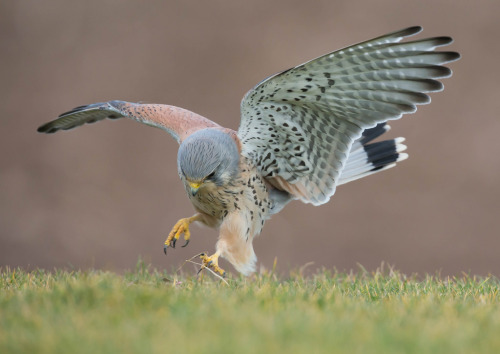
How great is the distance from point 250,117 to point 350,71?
26.9 inches

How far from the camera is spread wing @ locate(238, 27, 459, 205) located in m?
3.51

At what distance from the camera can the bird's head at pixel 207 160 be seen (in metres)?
3.80

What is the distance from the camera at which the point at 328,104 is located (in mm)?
3789

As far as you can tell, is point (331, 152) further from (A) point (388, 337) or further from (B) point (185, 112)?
(A) point (388, 337)

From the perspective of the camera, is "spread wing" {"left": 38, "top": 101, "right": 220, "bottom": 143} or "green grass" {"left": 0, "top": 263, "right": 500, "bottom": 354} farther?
"spread wing" {"left": 38, "top": 101, "right": 220, "bottom": 143}

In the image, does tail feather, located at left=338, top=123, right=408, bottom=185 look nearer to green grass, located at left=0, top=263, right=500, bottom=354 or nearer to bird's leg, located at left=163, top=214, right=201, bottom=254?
bird's leg, located at left=163, top=214, right=201, bottom=254

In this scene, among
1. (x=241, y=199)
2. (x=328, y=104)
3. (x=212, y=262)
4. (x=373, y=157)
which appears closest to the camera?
(x=328, y=104)

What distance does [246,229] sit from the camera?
4094mm

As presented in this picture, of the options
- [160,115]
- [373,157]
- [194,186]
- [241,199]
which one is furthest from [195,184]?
[373,157]

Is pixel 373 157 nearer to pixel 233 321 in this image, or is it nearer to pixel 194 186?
pixel 194 186

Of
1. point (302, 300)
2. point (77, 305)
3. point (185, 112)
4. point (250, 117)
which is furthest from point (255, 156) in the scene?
point (77, 305)

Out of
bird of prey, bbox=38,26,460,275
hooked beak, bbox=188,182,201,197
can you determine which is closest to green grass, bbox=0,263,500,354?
hooked beak, bbox=188,182,201,197

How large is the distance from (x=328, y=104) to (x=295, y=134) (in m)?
0.31

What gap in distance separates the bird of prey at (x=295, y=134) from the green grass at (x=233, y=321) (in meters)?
0.95
